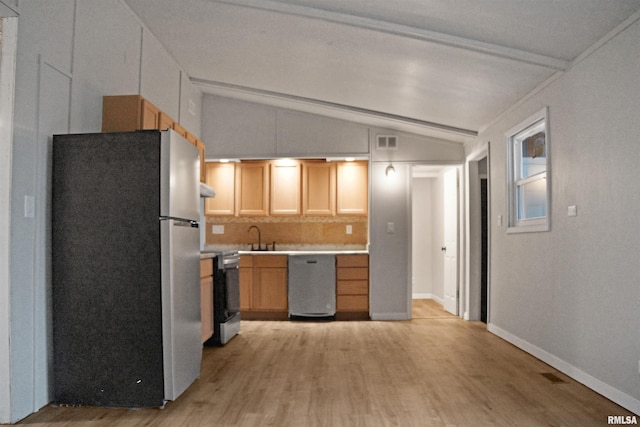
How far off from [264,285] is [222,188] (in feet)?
4.94

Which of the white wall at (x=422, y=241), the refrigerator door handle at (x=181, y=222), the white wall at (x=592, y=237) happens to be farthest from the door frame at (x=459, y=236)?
the refrigerator door handle at (x=181, y=222)

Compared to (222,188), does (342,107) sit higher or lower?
higher

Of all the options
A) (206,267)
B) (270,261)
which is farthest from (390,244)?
(206,267)

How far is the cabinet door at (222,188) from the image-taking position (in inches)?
268

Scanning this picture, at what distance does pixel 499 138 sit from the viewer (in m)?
5.16

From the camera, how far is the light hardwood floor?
2.77m

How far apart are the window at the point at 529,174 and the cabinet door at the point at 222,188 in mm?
3637

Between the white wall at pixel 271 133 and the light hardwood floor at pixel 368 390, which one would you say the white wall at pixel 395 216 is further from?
the light hardwood floor at pixel 368 390

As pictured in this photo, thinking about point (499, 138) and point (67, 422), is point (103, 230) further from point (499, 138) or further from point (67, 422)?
point (499, 138)

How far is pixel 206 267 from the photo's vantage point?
15.0 ft

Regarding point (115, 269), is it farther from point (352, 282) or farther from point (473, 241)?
point (473, 241)

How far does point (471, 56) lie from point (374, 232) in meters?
3.06

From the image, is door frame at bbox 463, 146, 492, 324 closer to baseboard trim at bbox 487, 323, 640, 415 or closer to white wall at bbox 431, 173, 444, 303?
baseboard trim at bbox 487, 323, 640, 415

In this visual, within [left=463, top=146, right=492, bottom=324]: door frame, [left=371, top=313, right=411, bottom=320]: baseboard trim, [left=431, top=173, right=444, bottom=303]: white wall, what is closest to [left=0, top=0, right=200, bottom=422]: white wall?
[left=371, top=313, right=411, bottom=320]: baseboard trim
